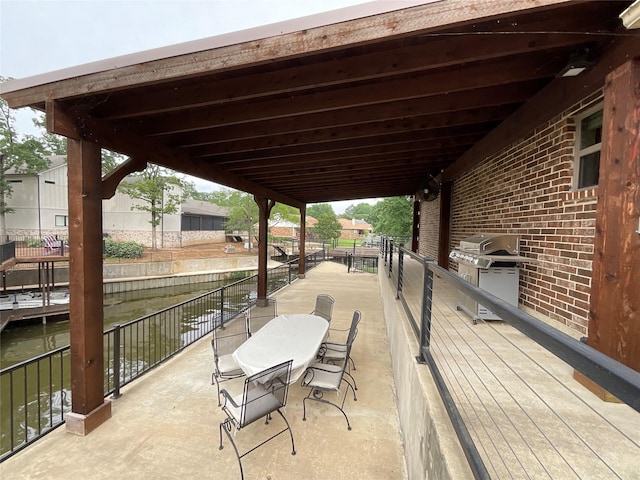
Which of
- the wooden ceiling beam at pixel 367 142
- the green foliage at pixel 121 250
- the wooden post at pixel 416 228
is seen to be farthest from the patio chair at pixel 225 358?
the green foliage at pixel 121 250

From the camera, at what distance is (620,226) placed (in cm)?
171

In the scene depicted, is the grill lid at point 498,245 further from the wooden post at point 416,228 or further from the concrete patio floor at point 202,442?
the wooden post at point 416,228

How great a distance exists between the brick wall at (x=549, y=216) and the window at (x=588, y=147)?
6 centimetres

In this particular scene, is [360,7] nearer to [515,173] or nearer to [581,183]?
[581,183]

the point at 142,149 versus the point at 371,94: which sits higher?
the point at 371,94

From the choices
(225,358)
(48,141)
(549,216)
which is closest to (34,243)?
(48,141)

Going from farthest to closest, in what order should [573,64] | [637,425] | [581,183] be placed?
1. [581,183]
2. [573,64]
3. [637,425]

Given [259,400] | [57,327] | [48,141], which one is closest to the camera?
[259,400]

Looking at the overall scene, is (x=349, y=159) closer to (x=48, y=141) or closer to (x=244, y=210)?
(x=244, y=210)

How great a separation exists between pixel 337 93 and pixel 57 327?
35.5 feet

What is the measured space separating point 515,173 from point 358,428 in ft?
10.5

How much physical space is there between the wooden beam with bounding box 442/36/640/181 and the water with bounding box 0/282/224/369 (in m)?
10.7

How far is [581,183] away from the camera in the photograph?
238cm

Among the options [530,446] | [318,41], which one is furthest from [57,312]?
[530,446]
